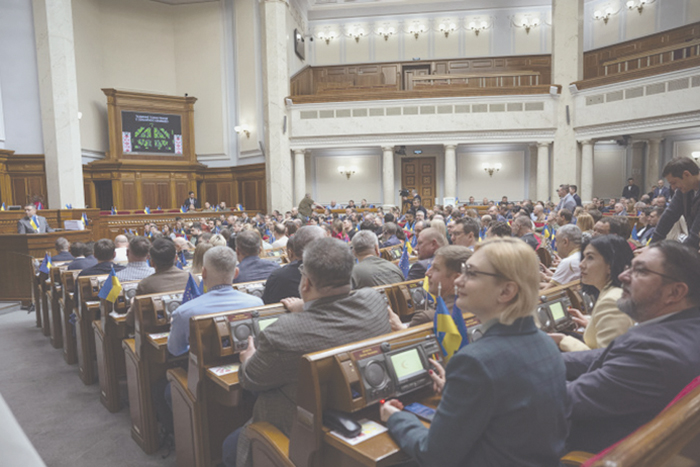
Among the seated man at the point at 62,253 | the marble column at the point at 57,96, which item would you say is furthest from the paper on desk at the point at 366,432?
the marble column at the point at 57,96

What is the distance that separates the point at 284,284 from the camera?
2.98 metres

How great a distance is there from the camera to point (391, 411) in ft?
5.12

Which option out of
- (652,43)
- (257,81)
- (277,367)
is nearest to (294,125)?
(257,81)

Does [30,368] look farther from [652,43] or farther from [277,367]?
[652,43]

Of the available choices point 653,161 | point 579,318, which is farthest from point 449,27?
point 579,318

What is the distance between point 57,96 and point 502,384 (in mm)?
13804

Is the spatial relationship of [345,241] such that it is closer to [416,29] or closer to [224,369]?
[224,369]

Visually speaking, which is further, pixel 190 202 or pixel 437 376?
pixel 190 202

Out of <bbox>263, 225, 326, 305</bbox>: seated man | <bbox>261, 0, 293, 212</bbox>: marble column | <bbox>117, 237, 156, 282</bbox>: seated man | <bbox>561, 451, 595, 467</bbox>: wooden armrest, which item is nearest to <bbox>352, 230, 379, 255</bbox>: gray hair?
<bbox>263, 225, 326, 305</bbox>: seated man

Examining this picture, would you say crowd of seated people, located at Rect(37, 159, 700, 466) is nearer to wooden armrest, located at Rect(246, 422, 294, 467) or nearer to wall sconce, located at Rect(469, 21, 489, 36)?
wooden armrest, located at Rect(246, 422, 294, 467)

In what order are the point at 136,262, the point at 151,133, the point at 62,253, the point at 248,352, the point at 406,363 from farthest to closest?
1. the point at 151,133
2. the point at 62,253
3. the point at 136,262
4. the point at 248,352
5. the point at 406,363

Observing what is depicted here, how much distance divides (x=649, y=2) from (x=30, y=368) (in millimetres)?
19586

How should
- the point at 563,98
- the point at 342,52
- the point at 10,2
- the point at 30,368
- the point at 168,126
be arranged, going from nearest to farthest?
the point at 30,368
the point at 10,2
the point at 563,98
the point at 168,126
the point at 342,52

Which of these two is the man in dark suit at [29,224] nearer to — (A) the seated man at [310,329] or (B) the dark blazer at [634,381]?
(A) the seated man at [310,329]
